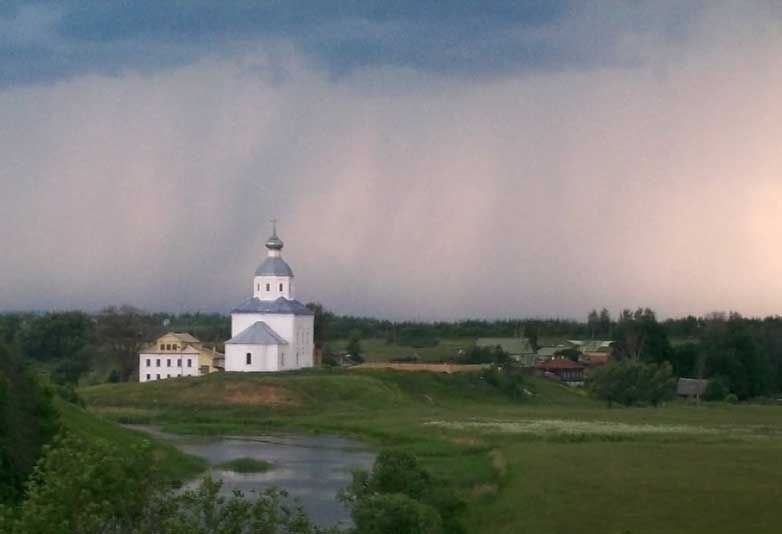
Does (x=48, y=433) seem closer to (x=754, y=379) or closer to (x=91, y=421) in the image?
(x=91, y=421)

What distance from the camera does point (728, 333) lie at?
106 meters

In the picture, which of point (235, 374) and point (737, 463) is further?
point (235, 374)

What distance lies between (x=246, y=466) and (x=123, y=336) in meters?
59.3

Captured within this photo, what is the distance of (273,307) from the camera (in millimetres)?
97000

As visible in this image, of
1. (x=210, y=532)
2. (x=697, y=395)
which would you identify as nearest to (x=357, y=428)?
(x=697, y=395)

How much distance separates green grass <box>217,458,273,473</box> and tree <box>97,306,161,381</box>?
56.2 m

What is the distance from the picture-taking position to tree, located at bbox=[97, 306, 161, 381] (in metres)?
103

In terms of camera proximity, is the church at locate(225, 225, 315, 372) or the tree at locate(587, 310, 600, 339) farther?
the tree at locate(587, 310, 600, 339)

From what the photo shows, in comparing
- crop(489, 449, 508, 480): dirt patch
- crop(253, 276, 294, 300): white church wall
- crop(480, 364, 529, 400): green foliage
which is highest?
crop(253, 276, 294, 300): white church wall

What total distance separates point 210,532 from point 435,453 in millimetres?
33298

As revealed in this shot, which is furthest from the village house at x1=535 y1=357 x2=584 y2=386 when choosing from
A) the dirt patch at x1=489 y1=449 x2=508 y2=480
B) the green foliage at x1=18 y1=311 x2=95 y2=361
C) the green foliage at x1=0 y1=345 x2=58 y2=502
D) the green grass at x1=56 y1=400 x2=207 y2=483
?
the green foliage at x1=0 y1=345 x2=58 y2=502

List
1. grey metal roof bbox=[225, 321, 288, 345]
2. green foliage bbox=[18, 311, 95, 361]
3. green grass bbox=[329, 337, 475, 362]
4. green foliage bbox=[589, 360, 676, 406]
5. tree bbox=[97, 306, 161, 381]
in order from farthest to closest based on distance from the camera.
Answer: green grass bbox=[329, 337, 475, 362], green foliage bbox=[18, 311, 95, 361], tree bbox=[97, 306, 161, 381], grey metal roof bbox=[225, 321, 288, 345], green foliage bbox=[589, 360, 676, 406]

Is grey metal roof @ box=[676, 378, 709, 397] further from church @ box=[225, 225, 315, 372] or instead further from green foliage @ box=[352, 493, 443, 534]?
green foliage @ box=[352, 493, 443, 534]

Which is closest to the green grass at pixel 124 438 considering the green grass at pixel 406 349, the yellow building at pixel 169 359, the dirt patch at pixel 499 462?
the dirt patch at pixel 499 462
